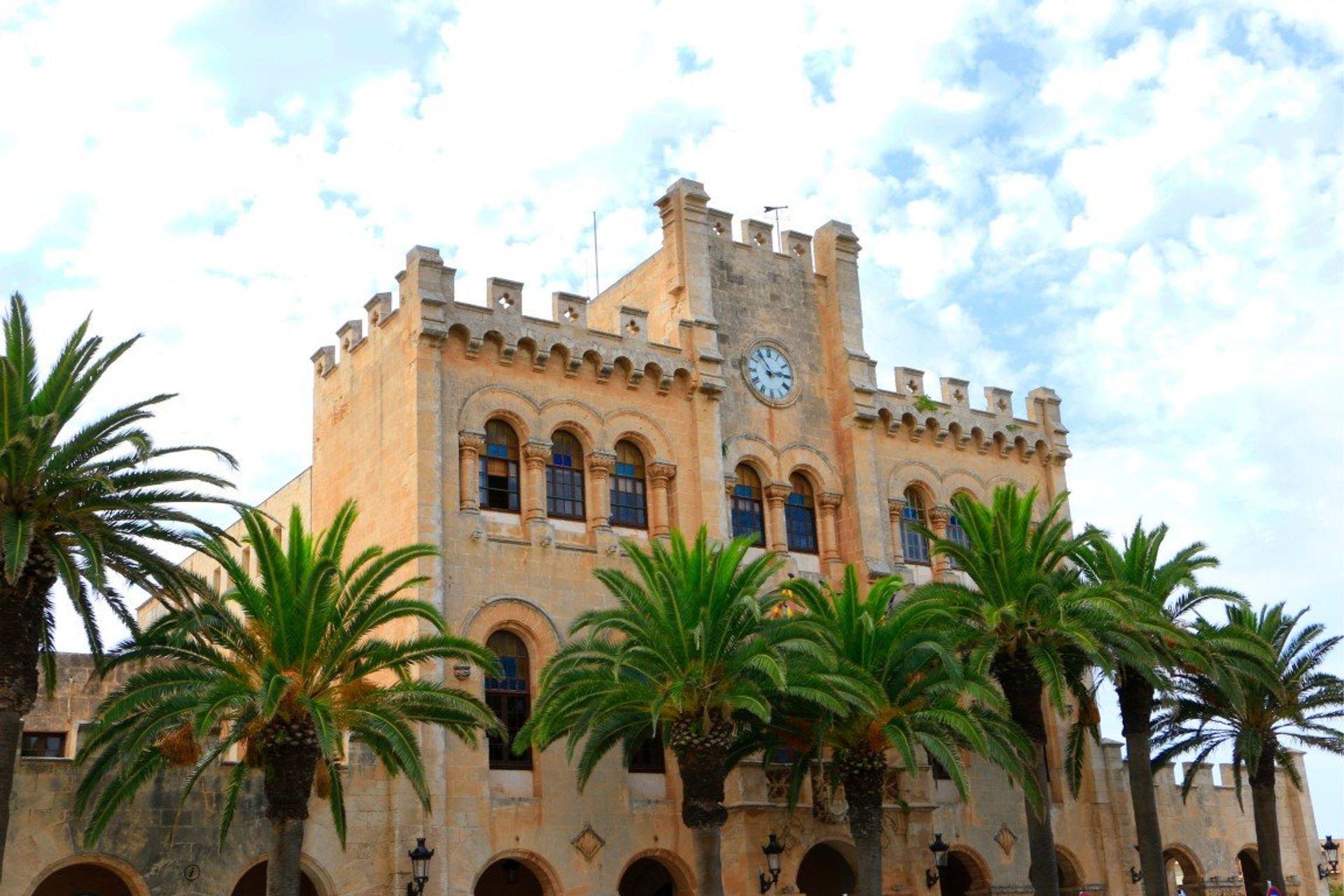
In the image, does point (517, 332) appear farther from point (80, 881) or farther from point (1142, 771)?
point (1142, 771)

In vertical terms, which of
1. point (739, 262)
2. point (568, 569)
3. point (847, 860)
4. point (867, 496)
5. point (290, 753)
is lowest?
point (847, 860)

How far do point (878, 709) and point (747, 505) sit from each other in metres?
7.70

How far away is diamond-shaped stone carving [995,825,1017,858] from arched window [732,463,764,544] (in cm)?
786

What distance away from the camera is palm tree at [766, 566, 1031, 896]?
24844 millimetres

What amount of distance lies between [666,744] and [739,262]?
1243cm

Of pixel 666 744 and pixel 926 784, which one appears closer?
pixel 666 744

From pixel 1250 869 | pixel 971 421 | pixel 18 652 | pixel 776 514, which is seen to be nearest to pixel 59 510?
pixel 18 652

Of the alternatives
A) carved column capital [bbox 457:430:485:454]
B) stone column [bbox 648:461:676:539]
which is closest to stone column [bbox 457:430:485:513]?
carved column capital [bbox 457:430:485:454]

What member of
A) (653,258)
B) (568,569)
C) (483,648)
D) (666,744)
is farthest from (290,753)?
(653,258)

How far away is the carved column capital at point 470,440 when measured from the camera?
27766 millimetres

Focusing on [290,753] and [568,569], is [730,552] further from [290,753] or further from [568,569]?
[290,753]

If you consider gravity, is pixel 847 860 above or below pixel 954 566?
below

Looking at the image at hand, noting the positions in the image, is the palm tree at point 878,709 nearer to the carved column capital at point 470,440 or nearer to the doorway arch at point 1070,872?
the carved column capital at point 470,440

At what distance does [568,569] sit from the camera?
2827 cm
